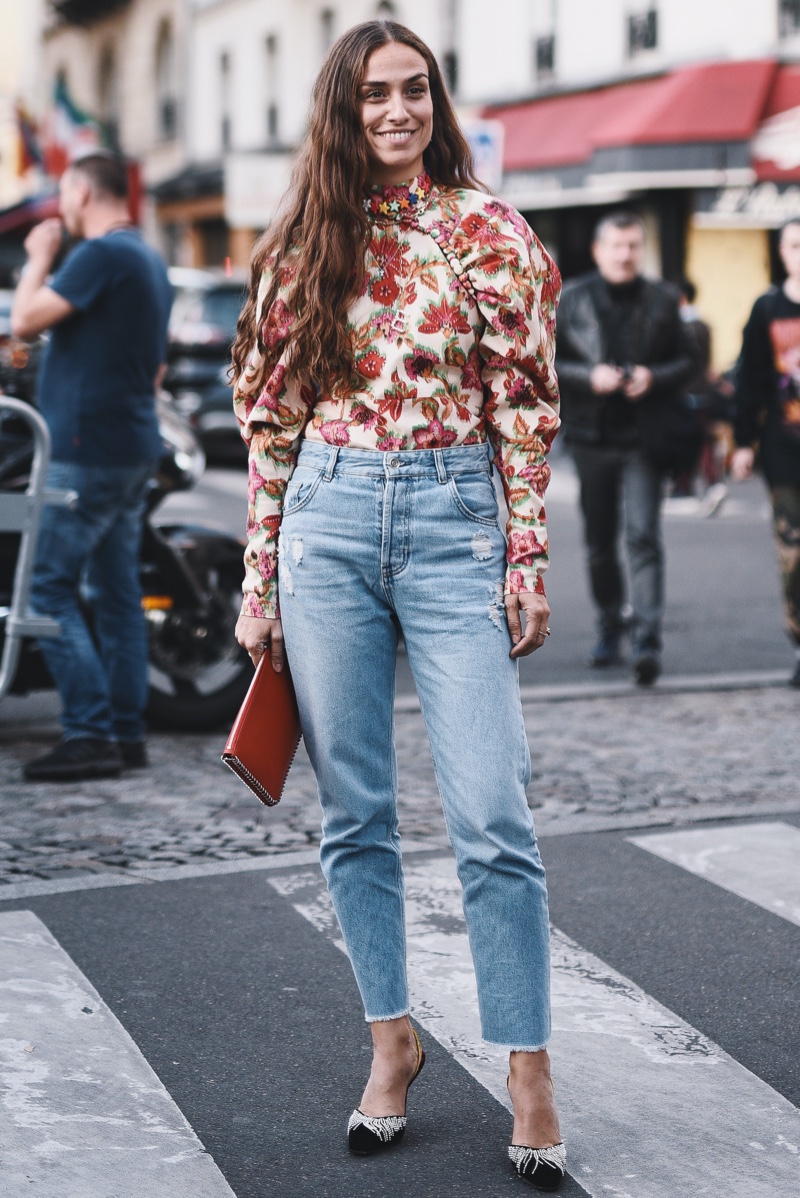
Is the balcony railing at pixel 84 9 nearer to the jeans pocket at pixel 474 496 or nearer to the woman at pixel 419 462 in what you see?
the woman at pixel 419 462

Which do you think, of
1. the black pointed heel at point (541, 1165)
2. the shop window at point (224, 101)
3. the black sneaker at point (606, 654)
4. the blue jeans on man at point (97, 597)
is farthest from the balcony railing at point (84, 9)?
the black pointed heel at point (541, 1165)

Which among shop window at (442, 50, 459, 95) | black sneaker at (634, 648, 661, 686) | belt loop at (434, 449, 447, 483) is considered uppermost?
shop window at (442, 50, 459, 95)

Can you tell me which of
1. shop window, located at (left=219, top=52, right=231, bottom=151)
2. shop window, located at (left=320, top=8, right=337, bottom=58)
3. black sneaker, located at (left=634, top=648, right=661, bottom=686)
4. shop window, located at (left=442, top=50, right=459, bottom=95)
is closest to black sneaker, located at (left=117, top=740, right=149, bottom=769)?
black sneaker, located at (left=634, top=648, right=661, bottom=686)

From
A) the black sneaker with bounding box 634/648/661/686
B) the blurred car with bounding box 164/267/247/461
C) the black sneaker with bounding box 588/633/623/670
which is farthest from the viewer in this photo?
the blurred car with bounding box 164/267/247/461

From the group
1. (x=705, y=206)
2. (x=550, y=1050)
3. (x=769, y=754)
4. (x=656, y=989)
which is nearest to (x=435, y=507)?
(x=550, y=1050)

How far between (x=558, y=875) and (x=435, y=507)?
2065 millimetres

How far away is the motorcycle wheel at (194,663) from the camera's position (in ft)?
21.8

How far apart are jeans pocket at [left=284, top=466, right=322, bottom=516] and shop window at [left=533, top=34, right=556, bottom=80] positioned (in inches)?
917

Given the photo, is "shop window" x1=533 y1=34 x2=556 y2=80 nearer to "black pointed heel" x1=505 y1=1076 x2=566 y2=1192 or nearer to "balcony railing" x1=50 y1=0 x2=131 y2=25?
"balcony railing" x1=50 y1=0 x2=131 y2=25

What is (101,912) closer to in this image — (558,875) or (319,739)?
(558,875)

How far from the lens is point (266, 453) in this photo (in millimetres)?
3189

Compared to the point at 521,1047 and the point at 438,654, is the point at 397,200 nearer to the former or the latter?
the point at 438,654

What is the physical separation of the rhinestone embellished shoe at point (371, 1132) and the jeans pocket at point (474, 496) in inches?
41.9

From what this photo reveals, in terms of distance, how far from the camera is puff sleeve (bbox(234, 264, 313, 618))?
3.17 meters
